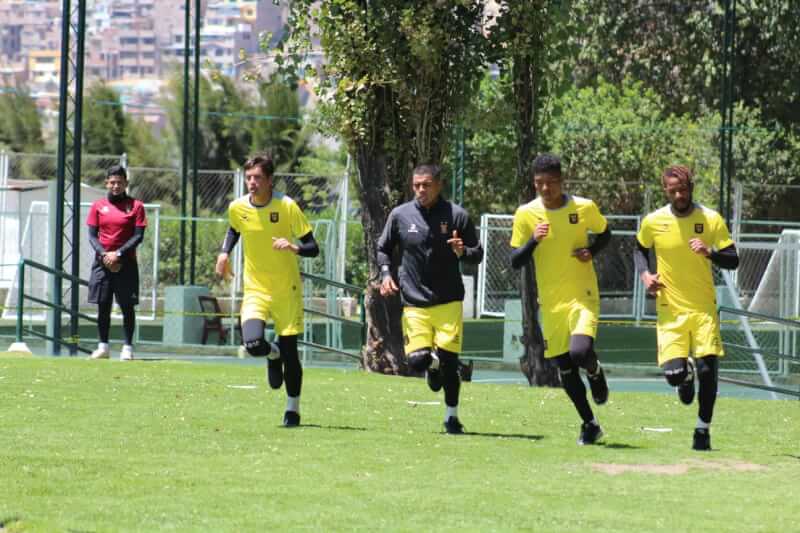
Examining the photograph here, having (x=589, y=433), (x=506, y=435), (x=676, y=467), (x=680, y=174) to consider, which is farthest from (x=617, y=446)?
(x=680, y=174)

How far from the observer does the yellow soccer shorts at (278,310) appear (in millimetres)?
11891

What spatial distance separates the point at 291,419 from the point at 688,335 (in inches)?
112

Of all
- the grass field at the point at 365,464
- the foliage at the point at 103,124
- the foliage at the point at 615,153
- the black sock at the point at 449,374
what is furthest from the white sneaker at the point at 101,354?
the foliage at the point at 103,124

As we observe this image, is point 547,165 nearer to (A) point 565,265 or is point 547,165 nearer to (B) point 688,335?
(A) point 565,265

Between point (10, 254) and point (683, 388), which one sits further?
point (10, 254)

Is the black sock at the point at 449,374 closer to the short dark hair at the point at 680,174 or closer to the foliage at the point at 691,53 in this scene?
the short dark hair at the point at 680,174

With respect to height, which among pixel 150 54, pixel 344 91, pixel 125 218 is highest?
pixel 150 54

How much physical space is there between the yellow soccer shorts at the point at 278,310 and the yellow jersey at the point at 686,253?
8.45 feet

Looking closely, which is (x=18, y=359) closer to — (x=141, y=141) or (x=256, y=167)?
(x=256, y=167)

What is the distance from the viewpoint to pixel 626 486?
30.2 feet

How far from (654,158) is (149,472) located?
116 feet

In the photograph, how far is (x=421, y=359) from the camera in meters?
11.5

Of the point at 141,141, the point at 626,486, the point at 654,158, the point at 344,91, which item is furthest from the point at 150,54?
the point at 626,486

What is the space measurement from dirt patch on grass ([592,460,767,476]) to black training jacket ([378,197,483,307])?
1932 mm
